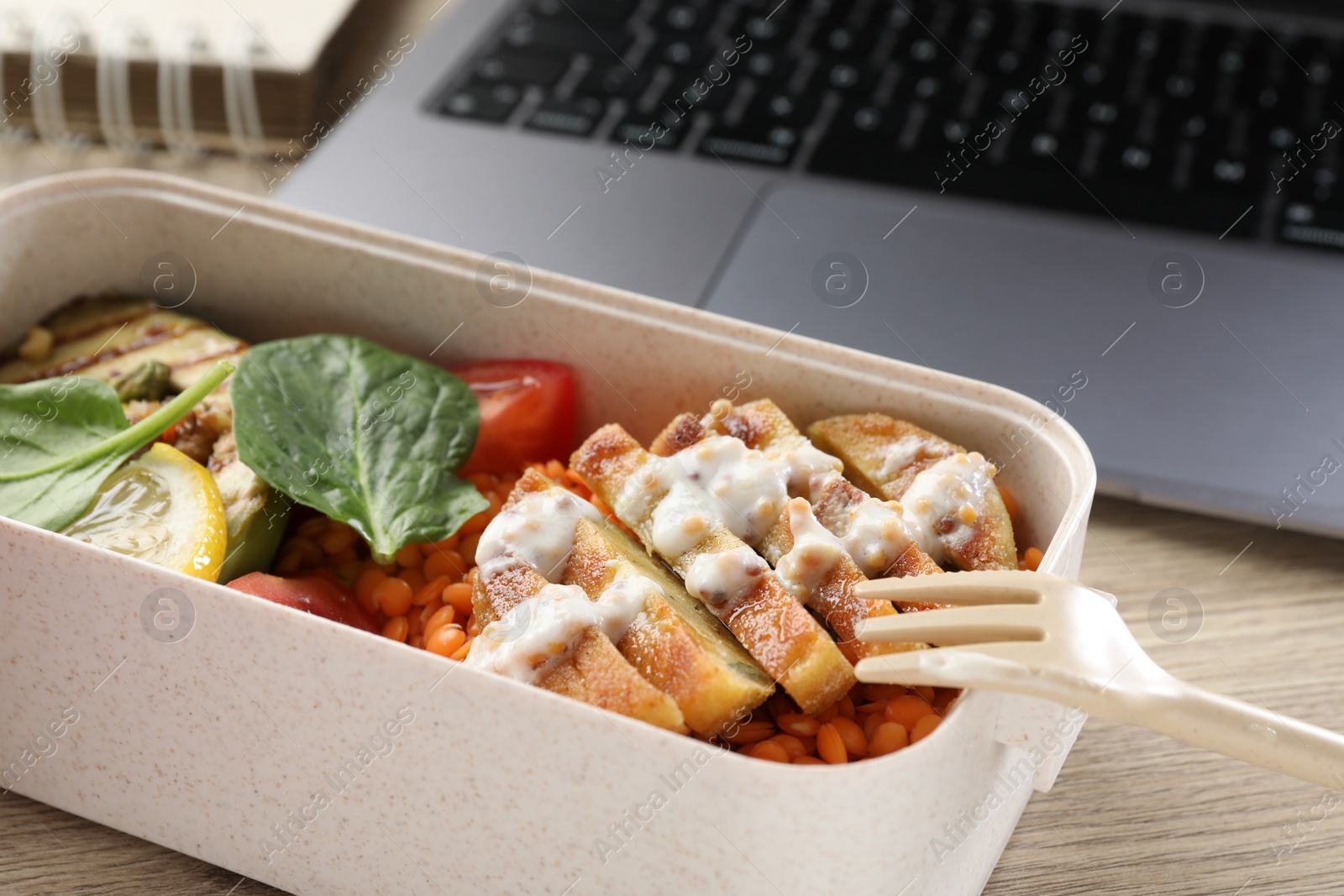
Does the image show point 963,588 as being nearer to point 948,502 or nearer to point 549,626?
point 948,502

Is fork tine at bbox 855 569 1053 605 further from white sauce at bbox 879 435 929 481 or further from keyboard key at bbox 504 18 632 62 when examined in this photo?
keyboard key at bbox 504 18 632 62

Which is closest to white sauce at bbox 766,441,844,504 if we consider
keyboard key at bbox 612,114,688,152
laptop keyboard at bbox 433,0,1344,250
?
laptop keyboard at bbox 433,0,1344,250

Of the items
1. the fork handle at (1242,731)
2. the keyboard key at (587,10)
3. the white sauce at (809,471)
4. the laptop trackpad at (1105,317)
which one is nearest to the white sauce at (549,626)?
the white sauce at (809,471)

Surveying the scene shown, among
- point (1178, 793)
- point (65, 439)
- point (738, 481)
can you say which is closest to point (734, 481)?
point (738, 481)

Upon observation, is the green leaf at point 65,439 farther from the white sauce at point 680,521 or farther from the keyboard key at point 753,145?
the keyboard key at point 753,145

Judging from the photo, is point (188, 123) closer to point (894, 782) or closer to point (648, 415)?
point (648, 415)

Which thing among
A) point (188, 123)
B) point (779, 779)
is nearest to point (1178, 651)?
point (779, 779)

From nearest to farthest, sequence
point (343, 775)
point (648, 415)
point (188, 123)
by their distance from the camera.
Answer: point (343, 775)
point (648, 415)
point (188, 123)
